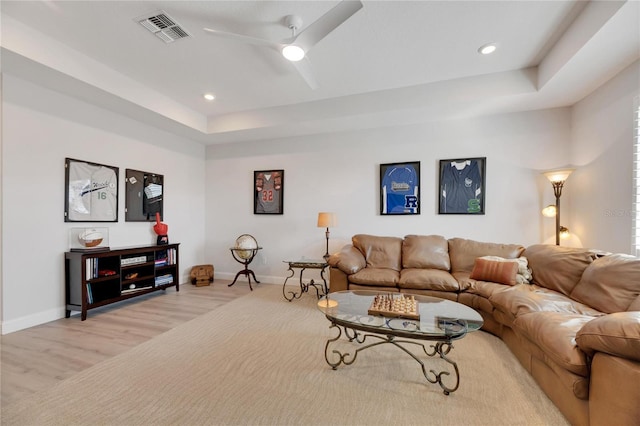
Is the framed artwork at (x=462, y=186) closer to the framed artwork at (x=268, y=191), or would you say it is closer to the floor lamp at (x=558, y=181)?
the floor lamp at (x=558, y=181)

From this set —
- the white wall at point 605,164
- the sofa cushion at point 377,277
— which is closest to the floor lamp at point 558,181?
the white wall at point 605,164

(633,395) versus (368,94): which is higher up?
(368,94)

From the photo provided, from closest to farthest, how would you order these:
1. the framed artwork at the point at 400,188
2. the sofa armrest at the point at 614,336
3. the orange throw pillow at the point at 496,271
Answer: the sofa armrest at the point at 614,336, the orange throw pillow at the point at 496,271, the framed artwork at the point at 400,188

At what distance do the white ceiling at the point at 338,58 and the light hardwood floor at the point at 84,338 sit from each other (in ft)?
8.93

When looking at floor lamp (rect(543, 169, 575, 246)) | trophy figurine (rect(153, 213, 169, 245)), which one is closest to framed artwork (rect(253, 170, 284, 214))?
trophy figurine (rect(153, 213, 169, 245))

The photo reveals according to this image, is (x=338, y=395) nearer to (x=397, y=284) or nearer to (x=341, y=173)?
(x=397, y=284)

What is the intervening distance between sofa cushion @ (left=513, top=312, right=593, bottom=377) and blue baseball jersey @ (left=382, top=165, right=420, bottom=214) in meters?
2.40

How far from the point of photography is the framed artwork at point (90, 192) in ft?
10.8

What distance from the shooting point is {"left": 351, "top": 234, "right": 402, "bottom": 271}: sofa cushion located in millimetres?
3852

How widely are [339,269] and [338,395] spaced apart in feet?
6.07

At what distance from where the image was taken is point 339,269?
355 centimetres

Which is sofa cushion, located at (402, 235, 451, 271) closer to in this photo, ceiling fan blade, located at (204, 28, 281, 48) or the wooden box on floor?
ceiling fan blade, located at (204, 28, 281, 48)

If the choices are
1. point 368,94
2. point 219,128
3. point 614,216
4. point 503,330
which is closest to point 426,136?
point 368,94

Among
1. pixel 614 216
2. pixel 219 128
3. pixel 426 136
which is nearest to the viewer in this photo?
pixel 614 216
